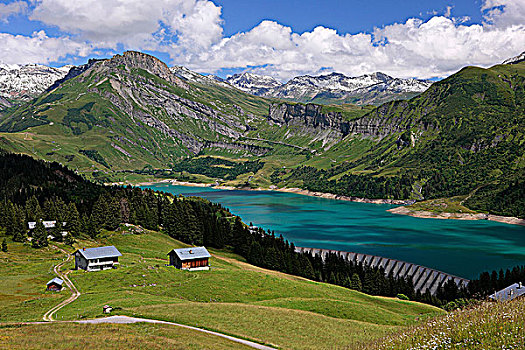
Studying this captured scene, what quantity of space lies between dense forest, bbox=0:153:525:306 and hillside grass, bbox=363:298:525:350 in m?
71.3

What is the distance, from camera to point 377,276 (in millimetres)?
106188

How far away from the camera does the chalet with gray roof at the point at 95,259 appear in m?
76.2

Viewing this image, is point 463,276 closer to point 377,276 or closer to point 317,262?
point 377,276

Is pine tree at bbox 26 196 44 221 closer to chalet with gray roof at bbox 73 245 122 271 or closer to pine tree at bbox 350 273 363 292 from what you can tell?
chalet with gray roof at bbox 73 245 122 271

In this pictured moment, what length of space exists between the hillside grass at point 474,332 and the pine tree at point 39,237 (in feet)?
312

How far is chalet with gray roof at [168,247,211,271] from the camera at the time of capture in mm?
82938

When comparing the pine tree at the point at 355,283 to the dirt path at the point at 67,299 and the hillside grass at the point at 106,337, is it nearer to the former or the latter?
the dirt path at the point at 67,299

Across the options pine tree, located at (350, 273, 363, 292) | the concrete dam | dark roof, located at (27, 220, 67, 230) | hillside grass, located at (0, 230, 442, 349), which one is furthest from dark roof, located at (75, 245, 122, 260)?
the concrete dam

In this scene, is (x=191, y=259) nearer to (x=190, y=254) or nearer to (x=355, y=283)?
(x=190, y=254)

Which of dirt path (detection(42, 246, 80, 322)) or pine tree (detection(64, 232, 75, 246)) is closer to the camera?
dirt path (detection(42, 246, 80, 322))

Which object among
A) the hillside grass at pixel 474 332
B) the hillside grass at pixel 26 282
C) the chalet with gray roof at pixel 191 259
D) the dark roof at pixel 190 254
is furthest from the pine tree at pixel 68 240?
the hillside grass at pixel 474 332

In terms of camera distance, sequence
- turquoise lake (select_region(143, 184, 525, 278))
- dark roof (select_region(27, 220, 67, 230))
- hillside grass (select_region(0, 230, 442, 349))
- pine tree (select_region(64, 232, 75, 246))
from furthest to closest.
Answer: turquoise lake (select_region(143, 184, 525, 278))
dark roof (select_region(27, 220, 67, 230))
pine tree (select_region(64, 232, 75, 246))
hillside grass (select_region(0, 230, 442, 349))

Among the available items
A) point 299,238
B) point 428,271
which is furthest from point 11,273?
point 299,238

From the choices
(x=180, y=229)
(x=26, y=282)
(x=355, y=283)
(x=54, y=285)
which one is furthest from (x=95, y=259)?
(x=355, y=283)
